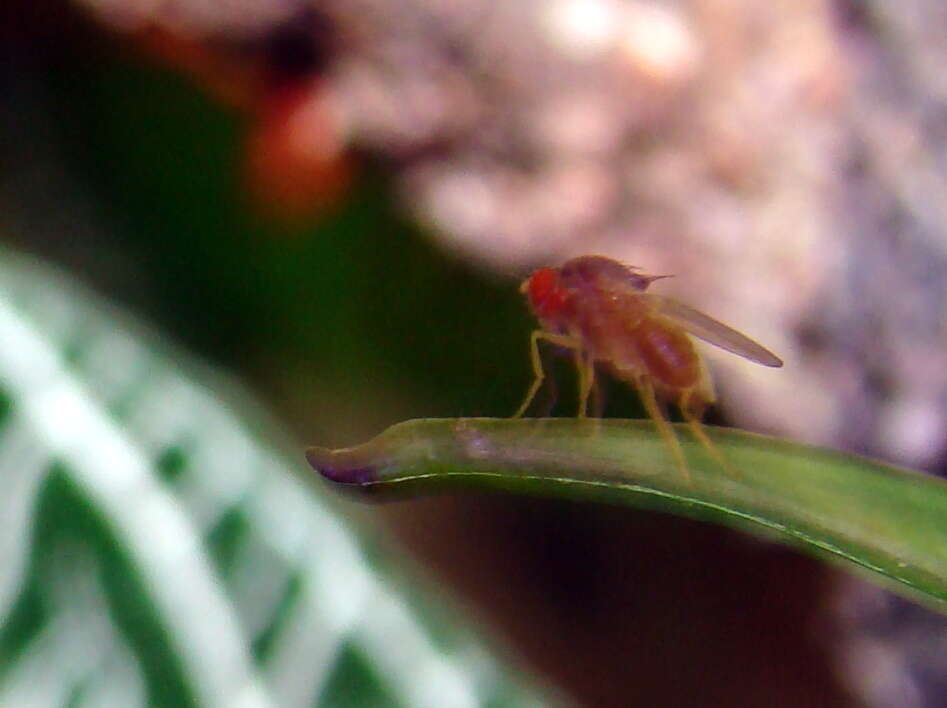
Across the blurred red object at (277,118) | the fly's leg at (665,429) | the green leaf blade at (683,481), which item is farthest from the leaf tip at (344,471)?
the blurred red object at (277,118)

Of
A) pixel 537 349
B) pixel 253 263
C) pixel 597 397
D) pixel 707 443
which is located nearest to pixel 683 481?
pixel 707 443

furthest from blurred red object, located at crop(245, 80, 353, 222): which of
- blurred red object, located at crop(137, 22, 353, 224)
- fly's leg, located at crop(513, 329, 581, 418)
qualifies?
fly's leg, located at crop(513, 329, 581, 418)

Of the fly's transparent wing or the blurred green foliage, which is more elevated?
the blurred green foliage

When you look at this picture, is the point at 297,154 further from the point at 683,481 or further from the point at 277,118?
the point at 683,481

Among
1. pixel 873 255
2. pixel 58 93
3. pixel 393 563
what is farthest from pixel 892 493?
pixel 58 93

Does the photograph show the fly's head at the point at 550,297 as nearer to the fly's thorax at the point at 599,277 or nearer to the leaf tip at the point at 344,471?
the fly's thorax at the point at 599,277

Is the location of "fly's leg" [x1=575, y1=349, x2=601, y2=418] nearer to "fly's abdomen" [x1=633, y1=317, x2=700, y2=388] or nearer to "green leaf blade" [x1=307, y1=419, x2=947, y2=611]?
"fly's abdomen" [x1=633, y1=317, x2=700, y2=388]
